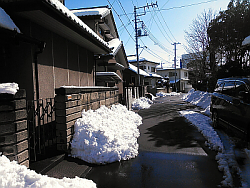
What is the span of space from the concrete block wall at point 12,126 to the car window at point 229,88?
584 centimetres

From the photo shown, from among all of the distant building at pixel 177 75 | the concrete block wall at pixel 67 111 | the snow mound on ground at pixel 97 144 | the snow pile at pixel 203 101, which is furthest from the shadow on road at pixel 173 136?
the distant building at pixel 177 75

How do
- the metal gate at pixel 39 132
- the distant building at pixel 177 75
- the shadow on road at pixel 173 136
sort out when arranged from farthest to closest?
the distant building at pixel 177 75 → the shadow on road at pixel 173 136 → the metal gate at pixel 39 132

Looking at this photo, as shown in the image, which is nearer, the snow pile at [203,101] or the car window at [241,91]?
the car window at [241,91]

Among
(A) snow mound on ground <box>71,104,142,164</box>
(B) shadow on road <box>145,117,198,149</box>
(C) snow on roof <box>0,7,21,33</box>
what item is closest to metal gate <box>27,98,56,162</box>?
(A) snow mound on ground <box>71,104,142,164</box>

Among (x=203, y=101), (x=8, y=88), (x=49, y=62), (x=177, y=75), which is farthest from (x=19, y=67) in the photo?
(x=177, y=75)

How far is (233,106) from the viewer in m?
5.57

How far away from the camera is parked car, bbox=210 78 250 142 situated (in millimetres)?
4785

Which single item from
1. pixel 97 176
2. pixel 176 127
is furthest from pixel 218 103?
pixel 97 176

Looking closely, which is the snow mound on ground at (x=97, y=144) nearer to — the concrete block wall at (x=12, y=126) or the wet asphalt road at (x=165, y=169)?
the wet asphalt road at (x=165, y=169)

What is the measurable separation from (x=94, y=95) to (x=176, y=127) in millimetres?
3852

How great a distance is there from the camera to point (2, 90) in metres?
2.72

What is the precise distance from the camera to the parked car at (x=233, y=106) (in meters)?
4.79

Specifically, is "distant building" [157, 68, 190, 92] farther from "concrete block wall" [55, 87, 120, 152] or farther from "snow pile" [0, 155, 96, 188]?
"snow pile" [0, 155, 96, 188]

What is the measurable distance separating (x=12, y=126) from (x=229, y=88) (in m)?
6.30
